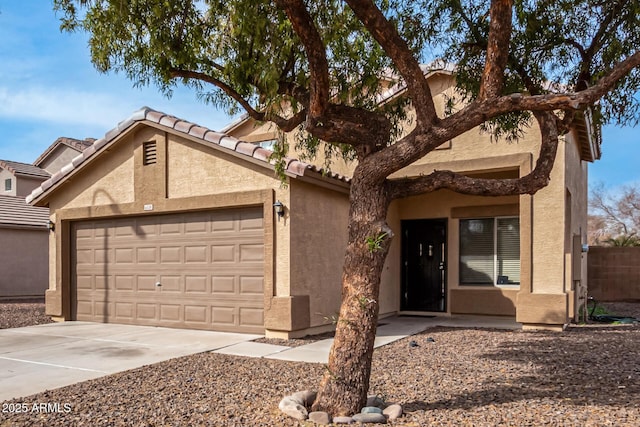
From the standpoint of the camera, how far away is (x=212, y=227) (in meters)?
10.7

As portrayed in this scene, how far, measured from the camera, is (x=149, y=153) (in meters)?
11.4

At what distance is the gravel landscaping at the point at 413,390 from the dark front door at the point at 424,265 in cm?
464

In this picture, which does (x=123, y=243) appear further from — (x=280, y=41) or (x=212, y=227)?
(x=280, y=41)

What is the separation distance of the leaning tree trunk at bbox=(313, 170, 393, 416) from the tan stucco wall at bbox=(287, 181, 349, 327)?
4.18m

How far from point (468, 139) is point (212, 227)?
5.72 meters

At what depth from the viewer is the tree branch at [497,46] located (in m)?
5.41

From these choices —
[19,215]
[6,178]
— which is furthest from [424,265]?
[6,178]

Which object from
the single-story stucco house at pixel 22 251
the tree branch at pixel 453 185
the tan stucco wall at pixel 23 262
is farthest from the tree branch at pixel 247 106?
the tan stucco wall at pixel 23 262

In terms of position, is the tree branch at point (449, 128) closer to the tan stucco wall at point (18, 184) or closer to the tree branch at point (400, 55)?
the tree branch at point (400, 55)

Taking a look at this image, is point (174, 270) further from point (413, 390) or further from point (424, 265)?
point (413, 390)

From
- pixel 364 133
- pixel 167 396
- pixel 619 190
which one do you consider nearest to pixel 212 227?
pixel 167 396

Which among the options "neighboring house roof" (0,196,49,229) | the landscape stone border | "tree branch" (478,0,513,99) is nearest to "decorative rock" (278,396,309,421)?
the landscape stone border

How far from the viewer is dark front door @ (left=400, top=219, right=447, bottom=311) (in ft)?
43.3

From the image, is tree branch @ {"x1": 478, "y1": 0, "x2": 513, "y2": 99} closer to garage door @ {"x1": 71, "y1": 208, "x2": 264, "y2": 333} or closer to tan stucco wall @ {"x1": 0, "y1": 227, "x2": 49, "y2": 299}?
garage door @ {"x1": 71, "y1": 208, "x2": 264, "y2": 333}
